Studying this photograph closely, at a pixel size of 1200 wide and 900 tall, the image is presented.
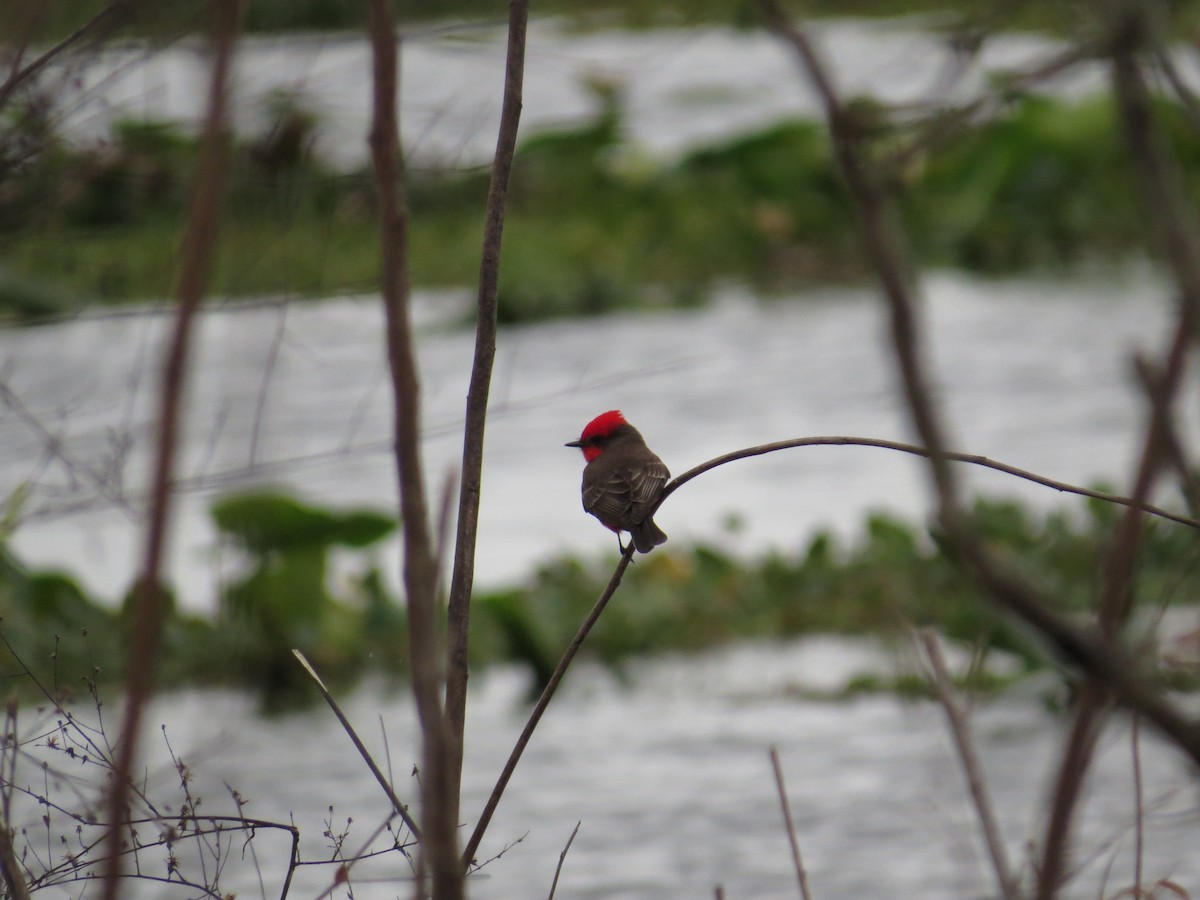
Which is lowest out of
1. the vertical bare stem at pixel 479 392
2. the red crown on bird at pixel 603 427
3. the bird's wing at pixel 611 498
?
the vertical bare stem at pixel 479 392

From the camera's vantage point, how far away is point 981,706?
182 inches

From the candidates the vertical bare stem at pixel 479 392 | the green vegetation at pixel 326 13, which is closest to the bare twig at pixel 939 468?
the green vegetation at pixel 326 13

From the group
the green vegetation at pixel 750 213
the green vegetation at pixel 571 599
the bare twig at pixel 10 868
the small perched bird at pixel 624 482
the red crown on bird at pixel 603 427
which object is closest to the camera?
the bare twig at pixel 10 868

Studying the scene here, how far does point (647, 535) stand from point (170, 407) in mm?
Result: 1831

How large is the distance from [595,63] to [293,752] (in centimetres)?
311

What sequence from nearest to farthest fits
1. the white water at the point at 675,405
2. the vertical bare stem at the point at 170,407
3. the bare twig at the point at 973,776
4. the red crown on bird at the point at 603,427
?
the vertical bare stem at the point at 170,407
the bare twig at the point at 973,776
the red crown on bird at the point at 603,427
the white water at the point at 675,405

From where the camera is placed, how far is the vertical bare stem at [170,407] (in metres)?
0.79

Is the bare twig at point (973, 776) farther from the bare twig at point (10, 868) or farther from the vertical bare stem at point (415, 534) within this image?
the bare twig at point (10, 868)

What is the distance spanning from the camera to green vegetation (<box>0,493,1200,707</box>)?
4.83m

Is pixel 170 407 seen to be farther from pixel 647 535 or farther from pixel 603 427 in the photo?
pixel 603 427

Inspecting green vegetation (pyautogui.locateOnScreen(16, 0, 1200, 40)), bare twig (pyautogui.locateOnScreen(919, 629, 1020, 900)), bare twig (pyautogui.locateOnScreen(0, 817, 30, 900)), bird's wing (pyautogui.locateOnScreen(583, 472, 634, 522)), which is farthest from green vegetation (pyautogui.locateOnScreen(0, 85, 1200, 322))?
bare twig (pyautogui.locateOnScreen(919, 629, 1020, 900))

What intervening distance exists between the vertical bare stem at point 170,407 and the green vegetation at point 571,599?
399 centimetres

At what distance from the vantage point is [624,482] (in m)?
2.79

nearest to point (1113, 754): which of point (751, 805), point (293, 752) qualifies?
point (751, 805)
